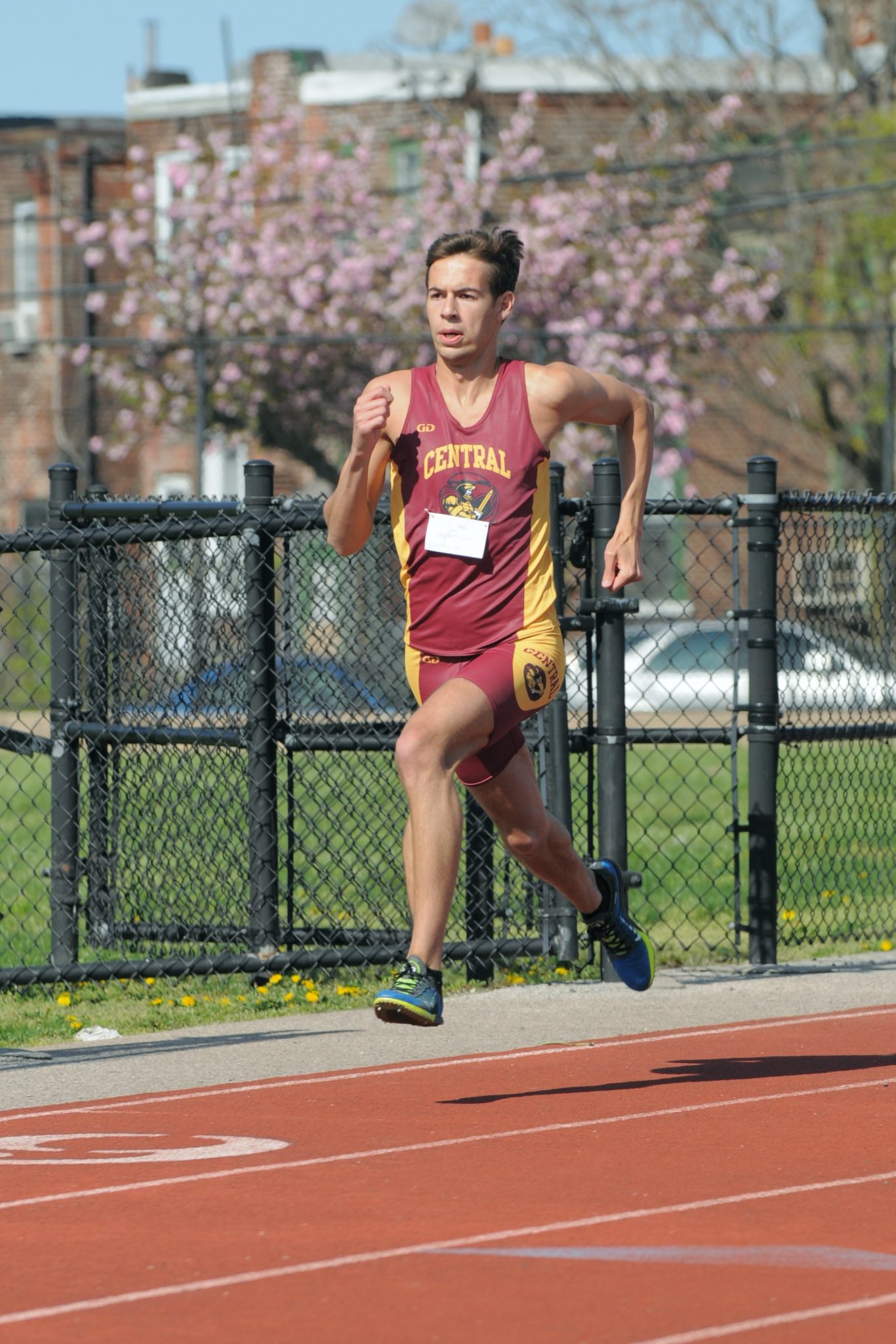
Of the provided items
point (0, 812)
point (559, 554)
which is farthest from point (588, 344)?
point (559, 554)

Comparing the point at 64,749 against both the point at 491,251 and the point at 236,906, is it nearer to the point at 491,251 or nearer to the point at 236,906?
the point at 236,906

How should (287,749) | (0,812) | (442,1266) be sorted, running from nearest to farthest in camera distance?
(442,1266)
(287,749)
(0,812)

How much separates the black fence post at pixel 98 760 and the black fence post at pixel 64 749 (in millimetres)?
192

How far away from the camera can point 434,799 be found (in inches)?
230

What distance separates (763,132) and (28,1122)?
28072 mm

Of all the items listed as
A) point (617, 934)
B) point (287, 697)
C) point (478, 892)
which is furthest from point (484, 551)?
point (478, 892)

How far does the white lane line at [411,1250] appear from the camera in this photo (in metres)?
4.00

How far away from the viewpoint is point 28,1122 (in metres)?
5.89

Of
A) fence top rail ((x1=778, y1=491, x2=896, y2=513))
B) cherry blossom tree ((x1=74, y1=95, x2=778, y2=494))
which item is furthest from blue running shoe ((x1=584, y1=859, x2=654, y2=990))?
cherry blossom tree ((x1=74, y1=95, x2=778, y2=494))

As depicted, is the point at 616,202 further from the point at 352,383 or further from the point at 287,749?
the point at 287,749

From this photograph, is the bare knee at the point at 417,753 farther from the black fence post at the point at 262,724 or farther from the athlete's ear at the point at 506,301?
the black fence post at the point at 262,724

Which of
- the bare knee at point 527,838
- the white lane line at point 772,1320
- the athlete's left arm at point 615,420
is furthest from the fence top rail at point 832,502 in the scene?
the white lane line at point 772,1320

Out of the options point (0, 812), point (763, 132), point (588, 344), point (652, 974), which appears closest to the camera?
point (652, 974)

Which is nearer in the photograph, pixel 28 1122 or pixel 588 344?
pixel 28 1122
